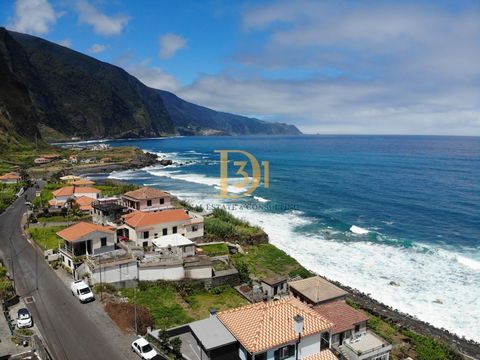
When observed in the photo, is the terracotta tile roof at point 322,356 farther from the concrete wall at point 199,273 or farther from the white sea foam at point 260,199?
the white sea foam at point 260,199

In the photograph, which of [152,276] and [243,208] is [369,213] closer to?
[243,208]

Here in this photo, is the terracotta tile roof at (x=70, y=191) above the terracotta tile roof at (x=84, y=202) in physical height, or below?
above

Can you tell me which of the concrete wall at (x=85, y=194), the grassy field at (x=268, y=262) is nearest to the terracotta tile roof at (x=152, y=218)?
the grassy field at (x=268, y=262)

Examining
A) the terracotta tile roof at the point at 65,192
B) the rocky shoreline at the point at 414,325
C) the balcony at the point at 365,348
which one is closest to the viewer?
the balcony at the point at 365,348

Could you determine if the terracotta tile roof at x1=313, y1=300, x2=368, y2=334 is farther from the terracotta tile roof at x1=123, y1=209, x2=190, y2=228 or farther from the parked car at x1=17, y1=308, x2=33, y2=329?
the terracotta tile roof at x1=123, y1=209, x2=190, y2=228

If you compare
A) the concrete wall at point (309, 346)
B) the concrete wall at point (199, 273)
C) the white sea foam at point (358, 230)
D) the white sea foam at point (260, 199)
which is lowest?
the white sea foam at point (358, 230)

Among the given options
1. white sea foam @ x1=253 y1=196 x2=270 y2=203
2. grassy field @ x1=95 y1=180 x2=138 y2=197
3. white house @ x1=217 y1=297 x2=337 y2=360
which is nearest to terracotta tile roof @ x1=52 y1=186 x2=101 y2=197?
grassy field @ x1=95 y1=180 x2=138 y2=197

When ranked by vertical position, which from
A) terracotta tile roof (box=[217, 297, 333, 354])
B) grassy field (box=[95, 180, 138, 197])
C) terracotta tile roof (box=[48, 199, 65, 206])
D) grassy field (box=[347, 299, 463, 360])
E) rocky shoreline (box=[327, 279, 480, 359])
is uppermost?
terracotta tile roof (box=[217, 297, 333, 354])

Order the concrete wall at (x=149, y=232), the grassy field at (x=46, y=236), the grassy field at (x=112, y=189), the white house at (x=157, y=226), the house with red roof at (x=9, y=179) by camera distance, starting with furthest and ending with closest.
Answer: the house with red roof at (x=9, y=179)
the grassy field at (x=112, y=189)
the white house at (x=157, y=226)
the concrete wall at (x=149, y=232)
the grassy field at (x=46, y=236)
